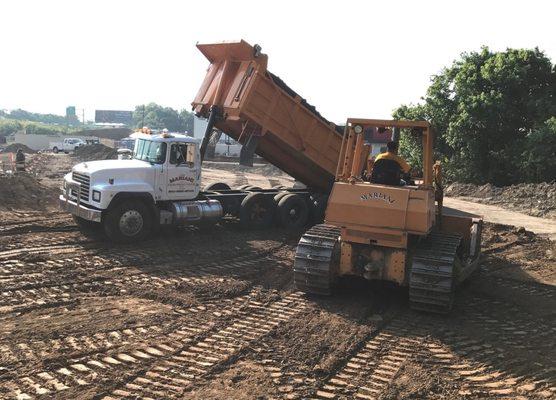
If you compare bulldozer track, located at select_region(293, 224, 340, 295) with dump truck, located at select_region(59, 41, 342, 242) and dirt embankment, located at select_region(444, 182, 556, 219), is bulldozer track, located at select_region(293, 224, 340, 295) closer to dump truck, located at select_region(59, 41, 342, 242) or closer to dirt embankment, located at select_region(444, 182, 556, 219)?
dump truck, located at select_region(59, 41, 342, 242)

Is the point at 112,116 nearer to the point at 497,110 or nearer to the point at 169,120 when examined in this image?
the point at 169,120

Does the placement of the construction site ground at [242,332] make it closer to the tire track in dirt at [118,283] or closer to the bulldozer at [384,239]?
the tire track in dirt at [118,283]

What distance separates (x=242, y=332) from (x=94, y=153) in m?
42.8

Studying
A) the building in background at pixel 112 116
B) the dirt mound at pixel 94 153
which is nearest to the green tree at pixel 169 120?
the building in background at pixel 112 116

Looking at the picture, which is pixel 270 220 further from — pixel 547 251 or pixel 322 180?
pixel 547 251

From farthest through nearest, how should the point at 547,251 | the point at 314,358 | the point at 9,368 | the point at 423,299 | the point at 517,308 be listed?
the point at 547,251 → the point at 517,308 → the point at 423,299 → the point at 314,358 → the point at 9,368

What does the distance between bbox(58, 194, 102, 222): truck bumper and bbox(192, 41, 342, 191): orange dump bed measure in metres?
3.78

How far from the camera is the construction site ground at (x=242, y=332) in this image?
520 cm

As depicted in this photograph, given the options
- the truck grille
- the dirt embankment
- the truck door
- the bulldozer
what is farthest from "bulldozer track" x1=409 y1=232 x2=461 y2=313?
the dirt embankment

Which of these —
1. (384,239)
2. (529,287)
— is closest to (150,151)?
(384,239)

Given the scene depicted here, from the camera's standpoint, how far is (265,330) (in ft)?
22.0

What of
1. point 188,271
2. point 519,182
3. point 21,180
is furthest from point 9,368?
point 519,182

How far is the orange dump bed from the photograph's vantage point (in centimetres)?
1247

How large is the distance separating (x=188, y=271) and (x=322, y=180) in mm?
6223
